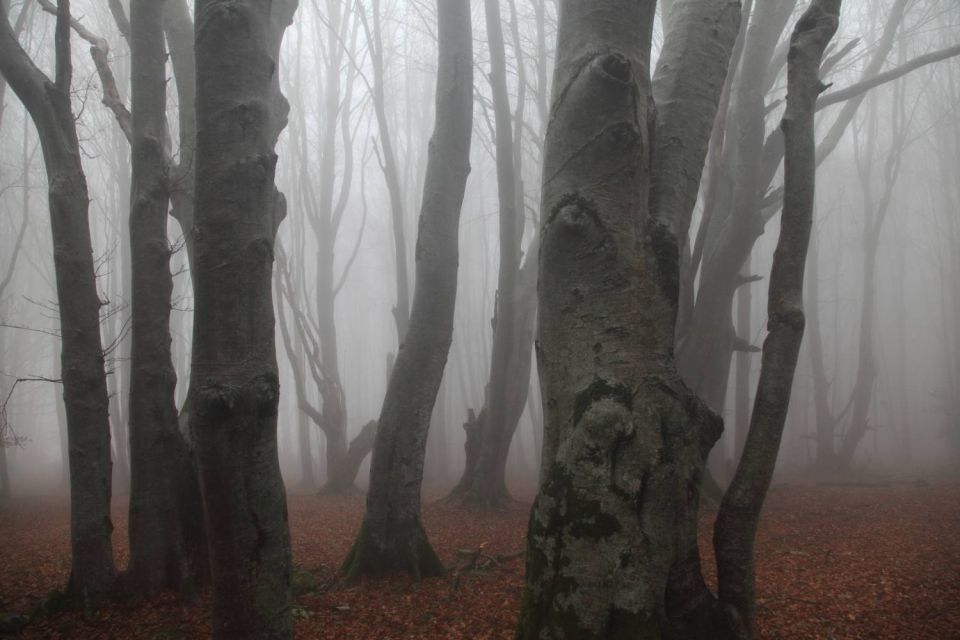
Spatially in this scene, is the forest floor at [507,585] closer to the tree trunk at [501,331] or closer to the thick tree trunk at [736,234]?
the tree trunk at [501,331]

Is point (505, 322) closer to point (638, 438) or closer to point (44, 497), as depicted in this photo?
point (638, 438)

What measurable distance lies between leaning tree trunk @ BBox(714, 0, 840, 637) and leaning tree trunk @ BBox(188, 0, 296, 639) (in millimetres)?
Answer: 1681

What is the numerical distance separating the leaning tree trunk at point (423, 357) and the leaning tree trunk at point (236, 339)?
80.9 inches

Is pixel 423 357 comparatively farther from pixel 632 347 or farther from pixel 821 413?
pixel 821 413

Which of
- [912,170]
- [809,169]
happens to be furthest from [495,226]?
[809,169]

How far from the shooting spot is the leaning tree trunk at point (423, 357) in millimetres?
4004

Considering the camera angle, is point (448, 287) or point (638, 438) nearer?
point (638, 438)

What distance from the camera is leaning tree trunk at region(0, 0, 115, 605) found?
10.8ft

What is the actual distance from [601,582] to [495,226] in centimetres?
2420

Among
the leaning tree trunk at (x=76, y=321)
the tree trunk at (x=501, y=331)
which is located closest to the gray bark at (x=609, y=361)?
the leaning tree trunk at (x=76, y=321)

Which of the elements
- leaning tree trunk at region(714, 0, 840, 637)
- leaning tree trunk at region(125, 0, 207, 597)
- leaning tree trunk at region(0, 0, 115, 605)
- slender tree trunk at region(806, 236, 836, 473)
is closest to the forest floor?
leaning tree trunk at region(125, 0, 207, 597)

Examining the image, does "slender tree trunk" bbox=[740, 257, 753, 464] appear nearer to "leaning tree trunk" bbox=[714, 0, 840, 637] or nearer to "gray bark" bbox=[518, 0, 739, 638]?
"leaning tree trunk" bbox=[714, 0, 840, 637]

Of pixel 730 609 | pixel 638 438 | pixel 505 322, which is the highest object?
pixel 505 322

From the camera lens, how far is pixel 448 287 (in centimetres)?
454
